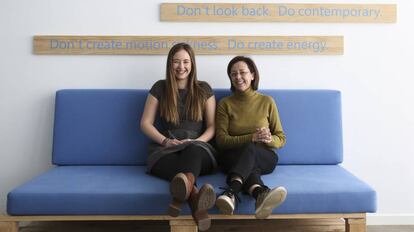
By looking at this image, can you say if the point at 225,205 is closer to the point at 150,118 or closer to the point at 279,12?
the point at 150,118

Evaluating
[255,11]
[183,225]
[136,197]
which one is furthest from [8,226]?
[255,11]

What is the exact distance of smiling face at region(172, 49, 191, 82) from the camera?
257 centimetres

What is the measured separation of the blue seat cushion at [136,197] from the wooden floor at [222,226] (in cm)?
49

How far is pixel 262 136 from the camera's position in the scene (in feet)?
7.85

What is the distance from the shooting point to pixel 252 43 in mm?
2869

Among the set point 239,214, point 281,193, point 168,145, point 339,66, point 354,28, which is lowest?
point 239,214

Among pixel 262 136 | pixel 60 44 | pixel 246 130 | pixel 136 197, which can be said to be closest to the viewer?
pixel 136 197

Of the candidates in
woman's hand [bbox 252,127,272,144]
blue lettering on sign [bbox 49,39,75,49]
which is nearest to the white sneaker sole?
woman's hand [bbox 252,127,272,144]

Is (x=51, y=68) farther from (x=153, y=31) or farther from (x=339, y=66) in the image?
(x=339, y=66)

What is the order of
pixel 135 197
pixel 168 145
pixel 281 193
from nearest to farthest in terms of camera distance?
1. pixel 281 193
2. pixel 135 197
3. pixel 168 145

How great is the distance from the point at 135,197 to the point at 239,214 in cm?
56

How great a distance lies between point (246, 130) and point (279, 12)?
924 mm

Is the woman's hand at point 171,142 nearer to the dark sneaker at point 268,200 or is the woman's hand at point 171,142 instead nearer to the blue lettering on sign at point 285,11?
the dark sneaker at point 268,200

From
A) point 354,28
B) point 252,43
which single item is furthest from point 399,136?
point 252,43
